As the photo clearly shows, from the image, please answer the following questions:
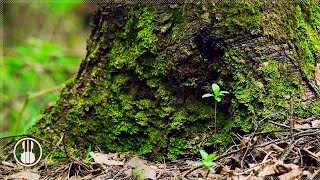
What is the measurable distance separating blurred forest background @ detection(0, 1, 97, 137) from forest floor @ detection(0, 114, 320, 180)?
325cm

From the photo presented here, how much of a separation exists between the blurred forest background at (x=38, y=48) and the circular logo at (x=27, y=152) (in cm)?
294

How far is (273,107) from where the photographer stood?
2109 millimetres

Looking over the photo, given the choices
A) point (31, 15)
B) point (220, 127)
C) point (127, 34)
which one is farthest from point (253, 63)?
point (31, 15)

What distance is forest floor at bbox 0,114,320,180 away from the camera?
1.77m

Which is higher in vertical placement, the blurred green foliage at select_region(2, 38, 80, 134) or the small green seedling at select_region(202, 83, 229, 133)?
the blurred green foliage at select_region(2, 38, 80, 134)

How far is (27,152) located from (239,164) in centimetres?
112

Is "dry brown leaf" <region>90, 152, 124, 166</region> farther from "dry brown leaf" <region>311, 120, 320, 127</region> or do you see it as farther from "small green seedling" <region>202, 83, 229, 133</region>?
"dry brown leaf" <region>311, 120, 320, 127</region>

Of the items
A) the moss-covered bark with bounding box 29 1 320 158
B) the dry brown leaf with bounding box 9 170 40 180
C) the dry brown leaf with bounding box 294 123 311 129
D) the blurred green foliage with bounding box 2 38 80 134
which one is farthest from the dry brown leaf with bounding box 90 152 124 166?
the blurred green foliage with bounding box 2 38 80 134

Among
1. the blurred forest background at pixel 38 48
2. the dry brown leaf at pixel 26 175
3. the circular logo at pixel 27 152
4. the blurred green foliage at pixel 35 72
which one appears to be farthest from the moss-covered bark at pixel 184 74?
the blurred green foliage at pixel 35 72

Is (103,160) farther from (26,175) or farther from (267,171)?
(267,171)

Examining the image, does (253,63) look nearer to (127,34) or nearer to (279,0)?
(279,0)

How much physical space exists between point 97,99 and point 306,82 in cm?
106

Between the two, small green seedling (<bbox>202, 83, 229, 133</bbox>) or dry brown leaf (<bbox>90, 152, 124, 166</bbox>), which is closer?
small green seedling (<bbox>202, 83, 229, 133</bbox>)

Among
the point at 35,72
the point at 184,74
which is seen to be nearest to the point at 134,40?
the point at 184,74
